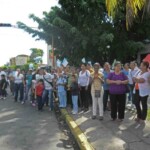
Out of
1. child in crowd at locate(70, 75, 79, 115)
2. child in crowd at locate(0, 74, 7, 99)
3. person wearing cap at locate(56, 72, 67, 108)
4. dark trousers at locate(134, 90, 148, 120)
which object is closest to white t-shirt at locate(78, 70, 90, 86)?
child in crowd at locate(70, 75, 79, 115)

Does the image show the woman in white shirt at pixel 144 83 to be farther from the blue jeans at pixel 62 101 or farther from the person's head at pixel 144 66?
the blue jeans at pixel 62 101

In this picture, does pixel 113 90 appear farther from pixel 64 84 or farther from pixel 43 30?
pixel 43 30

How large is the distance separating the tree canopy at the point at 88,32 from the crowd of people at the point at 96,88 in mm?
5241

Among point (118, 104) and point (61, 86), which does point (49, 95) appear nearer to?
point (61, 86)

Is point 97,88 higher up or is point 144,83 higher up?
point 144,83

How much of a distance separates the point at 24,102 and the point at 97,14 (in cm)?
809

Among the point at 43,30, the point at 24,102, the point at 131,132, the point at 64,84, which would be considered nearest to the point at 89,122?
the point at 131,132

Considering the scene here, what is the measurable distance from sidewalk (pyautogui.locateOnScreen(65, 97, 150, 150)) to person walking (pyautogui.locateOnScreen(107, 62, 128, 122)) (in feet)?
1.13

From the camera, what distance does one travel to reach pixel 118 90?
10.4 meters

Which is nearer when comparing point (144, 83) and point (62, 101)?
point (144, 83)

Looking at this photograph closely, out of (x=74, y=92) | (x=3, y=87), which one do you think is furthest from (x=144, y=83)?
(x=3, y=87)

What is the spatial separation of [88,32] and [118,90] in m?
12.5

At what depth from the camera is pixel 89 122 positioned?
10.9m

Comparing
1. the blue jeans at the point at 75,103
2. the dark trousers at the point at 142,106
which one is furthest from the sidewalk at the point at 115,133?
the blue jeans at the point at 75,103
